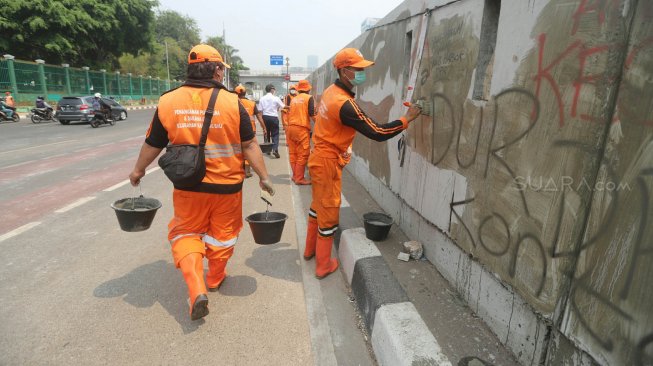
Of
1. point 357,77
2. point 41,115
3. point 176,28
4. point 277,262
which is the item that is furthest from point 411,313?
point 176,28

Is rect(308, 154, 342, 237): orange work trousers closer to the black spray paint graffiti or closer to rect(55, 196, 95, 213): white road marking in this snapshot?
the black spray paint graffiti

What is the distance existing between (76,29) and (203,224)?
3163 centimetres

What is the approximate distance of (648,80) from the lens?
1502 mm

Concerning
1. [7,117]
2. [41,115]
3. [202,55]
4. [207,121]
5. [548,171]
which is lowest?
[7,117]

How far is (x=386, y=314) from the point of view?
2.58m

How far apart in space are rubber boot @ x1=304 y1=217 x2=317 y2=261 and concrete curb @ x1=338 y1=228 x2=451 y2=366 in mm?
371

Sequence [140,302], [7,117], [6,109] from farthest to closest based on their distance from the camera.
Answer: [7,117] → [6,109] → [140,302]

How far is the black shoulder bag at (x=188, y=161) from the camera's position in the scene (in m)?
2.70

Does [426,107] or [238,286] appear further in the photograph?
[426,107]

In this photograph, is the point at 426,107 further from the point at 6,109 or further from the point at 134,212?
the point at 6,109

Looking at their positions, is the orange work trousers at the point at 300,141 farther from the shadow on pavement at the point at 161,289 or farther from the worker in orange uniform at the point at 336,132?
the shadow on pavement at the point at 161,289

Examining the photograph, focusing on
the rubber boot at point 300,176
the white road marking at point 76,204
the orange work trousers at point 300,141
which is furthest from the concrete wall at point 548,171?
the white road marking at point 76,204

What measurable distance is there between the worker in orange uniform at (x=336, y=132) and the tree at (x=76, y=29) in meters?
29.3

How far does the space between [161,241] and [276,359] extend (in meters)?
2.50
